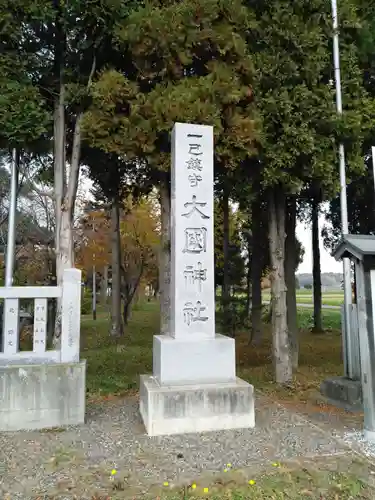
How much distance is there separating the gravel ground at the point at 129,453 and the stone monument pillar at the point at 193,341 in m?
0.23

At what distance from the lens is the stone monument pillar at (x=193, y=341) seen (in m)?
4.85

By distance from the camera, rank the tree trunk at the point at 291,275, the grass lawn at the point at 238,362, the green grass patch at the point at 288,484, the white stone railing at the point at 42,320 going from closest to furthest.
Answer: the green grass patch at the point at 288,484, the white stone railing at the point at 42,320, the grass lawn at the point at 238,362, the tree trunk at the point at 291,275

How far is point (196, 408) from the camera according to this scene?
488 cm

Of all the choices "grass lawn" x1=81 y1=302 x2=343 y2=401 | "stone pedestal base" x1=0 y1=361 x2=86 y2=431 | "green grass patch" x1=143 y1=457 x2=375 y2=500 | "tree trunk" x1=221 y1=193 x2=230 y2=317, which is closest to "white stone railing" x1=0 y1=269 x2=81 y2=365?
"stone pedestal base" x1=0 y1=361 x2=86 y2=431

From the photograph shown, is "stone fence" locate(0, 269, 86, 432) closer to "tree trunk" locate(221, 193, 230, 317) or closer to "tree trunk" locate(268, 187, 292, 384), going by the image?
"tree trunk" locate(268, 187, 292, 384)

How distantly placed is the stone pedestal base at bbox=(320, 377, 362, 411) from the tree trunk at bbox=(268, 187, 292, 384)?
90 centimetres

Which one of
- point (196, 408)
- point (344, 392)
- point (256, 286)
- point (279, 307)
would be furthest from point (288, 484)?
point (256, 286)

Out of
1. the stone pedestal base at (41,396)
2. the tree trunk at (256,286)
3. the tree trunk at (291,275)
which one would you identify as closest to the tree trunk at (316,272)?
the tree trunk at (256,286)

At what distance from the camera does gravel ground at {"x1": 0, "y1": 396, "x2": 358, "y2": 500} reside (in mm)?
3498

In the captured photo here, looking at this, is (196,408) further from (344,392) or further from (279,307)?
(279,307)

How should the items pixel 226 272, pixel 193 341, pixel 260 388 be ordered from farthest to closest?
pixel 226 272 → pixel 260 388 → pixel 193 341

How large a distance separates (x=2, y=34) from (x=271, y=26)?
4.65 metres

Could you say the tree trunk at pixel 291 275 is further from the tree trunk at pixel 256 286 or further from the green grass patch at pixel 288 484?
the green grass patch at pixel 288 484

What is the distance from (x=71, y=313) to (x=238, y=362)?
20.7 ft
